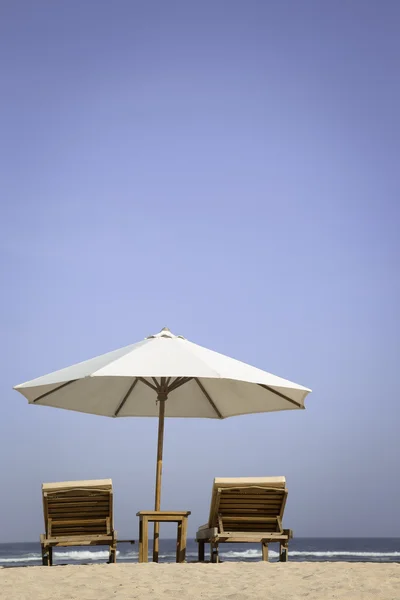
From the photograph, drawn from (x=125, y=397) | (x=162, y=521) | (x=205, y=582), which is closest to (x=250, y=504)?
(x=162, y=521)

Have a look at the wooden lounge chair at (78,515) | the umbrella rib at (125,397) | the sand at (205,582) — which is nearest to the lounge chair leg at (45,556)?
the wooden lounge chair at (78,515)

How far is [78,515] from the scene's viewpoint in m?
7.45

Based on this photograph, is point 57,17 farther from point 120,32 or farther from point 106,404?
point 106,404

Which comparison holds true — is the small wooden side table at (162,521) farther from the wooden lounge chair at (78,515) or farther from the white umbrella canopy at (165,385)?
the white umbrella canopy at (165,385)

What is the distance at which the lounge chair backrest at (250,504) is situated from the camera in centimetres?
735

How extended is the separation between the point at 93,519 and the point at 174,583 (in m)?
1.61

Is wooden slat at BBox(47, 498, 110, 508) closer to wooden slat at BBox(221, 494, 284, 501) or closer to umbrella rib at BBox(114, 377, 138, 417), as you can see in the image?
wooden slat at BBox(221, 494, 284, 501)

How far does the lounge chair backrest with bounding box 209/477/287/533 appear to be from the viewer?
7352 millimetres

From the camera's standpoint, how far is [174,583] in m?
6.06

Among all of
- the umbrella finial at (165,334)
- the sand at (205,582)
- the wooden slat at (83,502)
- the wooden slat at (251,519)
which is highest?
the umbrella finial at (165,334)

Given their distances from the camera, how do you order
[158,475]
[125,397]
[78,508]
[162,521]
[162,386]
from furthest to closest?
1. [125,397]
2. [162,386]
3. [158,475]
4. [78,508]
5. [162,521]

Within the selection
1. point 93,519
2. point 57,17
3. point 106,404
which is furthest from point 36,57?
point 93,519

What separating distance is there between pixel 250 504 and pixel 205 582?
1.41m

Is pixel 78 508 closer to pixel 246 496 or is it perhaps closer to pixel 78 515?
pixel 78 515
